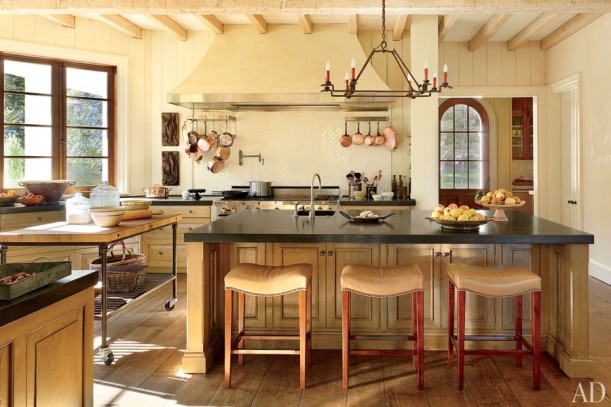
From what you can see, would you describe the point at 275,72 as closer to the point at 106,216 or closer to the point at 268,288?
the point at 106,216

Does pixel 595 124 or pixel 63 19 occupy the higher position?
pixel 63 19

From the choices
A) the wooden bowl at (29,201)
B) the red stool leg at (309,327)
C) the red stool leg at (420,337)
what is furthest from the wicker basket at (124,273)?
the red stool leg at (420,337)

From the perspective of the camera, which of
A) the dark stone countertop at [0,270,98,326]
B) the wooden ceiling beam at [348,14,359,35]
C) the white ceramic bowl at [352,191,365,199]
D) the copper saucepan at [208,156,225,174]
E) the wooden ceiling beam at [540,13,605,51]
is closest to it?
the dark stone countertop at [0,270,98,326]

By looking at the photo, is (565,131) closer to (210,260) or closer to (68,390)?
(210,260)

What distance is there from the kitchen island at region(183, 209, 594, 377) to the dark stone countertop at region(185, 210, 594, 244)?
0.01 m

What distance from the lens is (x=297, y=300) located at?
3.26 m

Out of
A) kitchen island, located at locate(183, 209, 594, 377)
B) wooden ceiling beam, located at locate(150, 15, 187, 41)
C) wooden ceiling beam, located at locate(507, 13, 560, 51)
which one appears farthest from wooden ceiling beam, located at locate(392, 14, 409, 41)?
kitchen island, located at locate(183, 209, 594, 377)

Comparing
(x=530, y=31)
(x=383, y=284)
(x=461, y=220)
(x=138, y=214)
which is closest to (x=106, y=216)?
Result: (x=138, y=214)

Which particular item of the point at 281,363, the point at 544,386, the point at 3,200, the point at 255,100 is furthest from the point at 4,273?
the point at 255,100

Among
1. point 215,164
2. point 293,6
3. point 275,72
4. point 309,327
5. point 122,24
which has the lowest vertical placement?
point 309,327

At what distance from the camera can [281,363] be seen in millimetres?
3082

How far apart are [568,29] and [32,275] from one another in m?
6.22

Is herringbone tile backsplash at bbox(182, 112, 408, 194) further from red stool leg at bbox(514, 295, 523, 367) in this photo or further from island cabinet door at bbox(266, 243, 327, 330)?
red stool leg at bbox(514, 295, 523, 367)

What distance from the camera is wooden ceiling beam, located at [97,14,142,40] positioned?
210 inches
